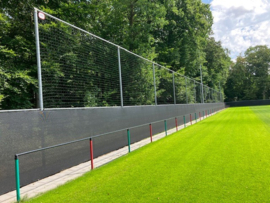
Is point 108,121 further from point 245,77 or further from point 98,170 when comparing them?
point 245,77

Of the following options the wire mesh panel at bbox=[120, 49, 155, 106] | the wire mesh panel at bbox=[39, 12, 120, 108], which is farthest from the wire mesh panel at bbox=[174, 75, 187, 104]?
the wire mesh panel at bbox=[39, 12, 120, 108]

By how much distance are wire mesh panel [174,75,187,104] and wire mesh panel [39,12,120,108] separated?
11023 millimetres

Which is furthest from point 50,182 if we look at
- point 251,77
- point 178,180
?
point 251,77

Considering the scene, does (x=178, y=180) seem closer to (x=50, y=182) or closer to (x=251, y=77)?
(x=50, y=182)

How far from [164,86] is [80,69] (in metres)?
10.3

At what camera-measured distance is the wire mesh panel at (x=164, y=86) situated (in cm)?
1555

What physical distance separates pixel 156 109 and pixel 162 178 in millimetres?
8918

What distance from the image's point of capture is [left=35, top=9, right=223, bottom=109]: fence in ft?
21.5

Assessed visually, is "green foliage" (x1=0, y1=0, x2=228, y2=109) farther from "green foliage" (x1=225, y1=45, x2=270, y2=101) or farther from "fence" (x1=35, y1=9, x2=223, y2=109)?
"green foliage" (x1=225, y1=45, x2=270, y2=101)

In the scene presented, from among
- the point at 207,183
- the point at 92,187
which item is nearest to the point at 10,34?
the point at 92,187

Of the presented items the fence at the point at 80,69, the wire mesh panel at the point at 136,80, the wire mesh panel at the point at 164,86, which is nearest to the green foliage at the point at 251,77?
the wire mesh panel at the point at 164,86

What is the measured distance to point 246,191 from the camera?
13.7 feet

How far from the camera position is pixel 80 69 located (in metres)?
7.68

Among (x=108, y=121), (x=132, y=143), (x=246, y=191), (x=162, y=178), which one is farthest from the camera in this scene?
(x=132, y=143)
